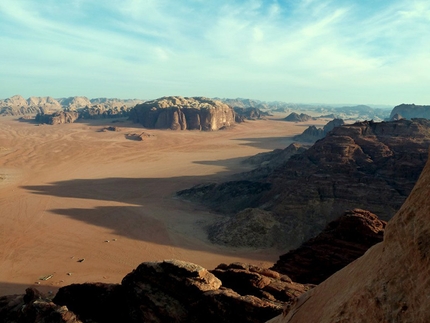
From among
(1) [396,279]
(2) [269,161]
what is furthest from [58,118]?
(1) [396,279]

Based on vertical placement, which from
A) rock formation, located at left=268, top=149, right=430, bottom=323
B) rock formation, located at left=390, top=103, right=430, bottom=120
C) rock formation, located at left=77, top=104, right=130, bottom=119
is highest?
rock formation, located at left=390, top=103, right=430, bottom=120

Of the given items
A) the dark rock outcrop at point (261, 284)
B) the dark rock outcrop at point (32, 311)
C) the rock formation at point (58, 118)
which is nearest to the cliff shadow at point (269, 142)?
the dark rock outcrop at point (261, 284)

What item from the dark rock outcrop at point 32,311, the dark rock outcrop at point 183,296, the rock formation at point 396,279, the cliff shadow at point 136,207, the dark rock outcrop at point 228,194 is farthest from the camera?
the dark rock outcrop at point 228,194

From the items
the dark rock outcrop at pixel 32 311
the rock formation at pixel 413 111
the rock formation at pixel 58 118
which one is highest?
the rock formation at pixel 413 111

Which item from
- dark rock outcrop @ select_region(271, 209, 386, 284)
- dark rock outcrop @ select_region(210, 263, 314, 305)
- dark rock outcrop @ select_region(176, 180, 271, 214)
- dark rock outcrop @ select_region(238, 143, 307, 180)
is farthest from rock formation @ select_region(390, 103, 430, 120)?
dark rock outcrop @ select_region(210, 263, 314, 305)

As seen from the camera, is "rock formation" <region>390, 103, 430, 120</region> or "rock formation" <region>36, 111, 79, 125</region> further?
"rock formation" <region>390, 103, 430, 120</region>

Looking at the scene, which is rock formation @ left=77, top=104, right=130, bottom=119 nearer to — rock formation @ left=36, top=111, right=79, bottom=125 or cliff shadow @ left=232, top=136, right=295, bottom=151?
rock formation @ left=36, top=111, right=79, bottom=125

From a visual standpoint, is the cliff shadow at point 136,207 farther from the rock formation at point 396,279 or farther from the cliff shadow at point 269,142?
the cliff shadow at point 269,142

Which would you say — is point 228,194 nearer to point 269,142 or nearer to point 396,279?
point 396,279
